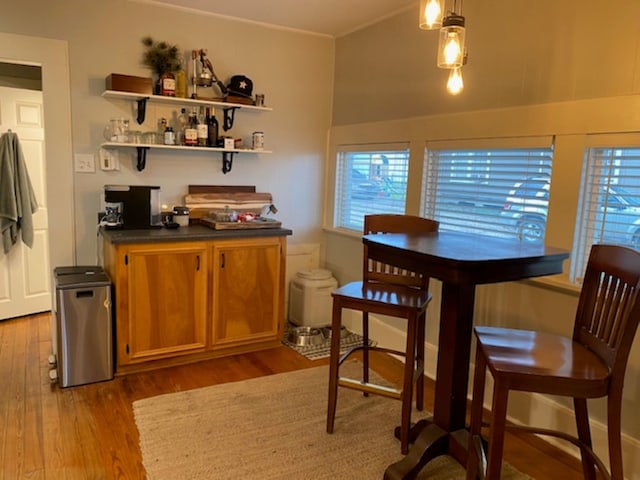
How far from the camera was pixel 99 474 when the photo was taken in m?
2.00

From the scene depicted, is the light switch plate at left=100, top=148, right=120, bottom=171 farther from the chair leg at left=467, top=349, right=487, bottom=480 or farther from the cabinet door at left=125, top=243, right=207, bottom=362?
the chair leg at left=467, top=349, right=487, bottom=480

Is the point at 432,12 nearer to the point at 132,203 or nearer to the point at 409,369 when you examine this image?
the point at 409,369

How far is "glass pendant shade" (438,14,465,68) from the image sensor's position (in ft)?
5.63

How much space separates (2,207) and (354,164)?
2690 mm

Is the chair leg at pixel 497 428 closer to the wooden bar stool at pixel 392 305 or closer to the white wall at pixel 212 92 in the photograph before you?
the wooden bar stool at pixel 392 305

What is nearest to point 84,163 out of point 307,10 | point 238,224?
point 238,224

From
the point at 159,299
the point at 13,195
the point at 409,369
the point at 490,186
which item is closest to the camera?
the point at 409,369

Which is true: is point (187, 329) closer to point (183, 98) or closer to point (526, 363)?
point (183, 98)

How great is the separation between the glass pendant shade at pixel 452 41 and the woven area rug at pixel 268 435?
5.52ft

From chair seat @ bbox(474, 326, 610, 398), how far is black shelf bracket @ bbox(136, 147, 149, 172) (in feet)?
8.12

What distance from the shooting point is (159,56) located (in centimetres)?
319

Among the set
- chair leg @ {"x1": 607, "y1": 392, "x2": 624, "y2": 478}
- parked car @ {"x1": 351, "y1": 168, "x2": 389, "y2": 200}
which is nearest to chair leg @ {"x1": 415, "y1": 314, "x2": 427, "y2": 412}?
chair leg @ {"x1": 607, "y1": 392, "x2": 624, "y2": 478}

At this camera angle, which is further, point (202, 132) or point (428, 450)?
point (202, 132)

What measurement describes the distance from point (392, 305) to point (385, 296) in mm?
Result: 121
